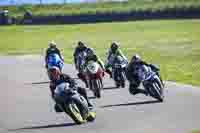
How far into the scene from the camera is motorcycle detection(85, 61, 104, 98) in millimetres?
20875

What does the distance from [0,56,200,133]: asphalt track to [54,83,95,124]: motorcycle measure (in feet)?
0.73

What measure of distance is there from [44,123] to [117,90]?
605 centimetres

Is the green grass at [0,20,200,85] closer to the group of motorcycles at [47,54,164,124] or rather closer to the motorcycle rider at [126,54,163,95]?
the group of motorcycles at [47,54,164,124]

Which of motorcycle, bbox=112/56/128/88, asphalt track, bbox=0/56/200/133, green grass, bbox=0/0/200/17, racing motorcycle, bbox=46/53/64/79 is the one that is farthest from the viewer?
green grass, bbox=0/0/200/17

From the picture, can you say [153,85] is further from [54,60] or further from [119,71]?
[54,60]

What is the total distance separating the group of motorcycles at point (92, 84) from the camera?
16.4 metres

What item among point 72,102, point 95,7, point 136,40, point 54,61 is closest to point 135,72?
point 54,61

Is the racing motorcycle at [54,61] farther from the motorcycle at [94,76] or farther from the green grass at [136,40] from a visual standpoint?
the green grass at [136,40]

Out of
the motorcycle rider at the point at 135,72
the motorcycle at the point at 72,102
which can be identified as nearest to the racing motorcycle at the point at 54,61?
the motorcycle rider at the point at 135,72

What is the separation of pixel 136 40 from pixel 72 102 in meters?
34.9

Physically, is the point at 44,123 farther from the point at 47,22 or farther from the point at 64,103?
the point at 47,22

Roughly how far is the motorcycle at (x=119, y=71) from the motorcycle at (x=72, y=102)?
22.9 ft

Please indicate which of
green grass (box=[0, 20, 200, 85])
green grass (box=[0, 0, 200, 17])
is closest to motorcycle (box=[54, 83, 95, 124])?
green grass (box=[0, 20, 200, 85])

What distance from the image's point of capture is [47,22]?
77000mm
